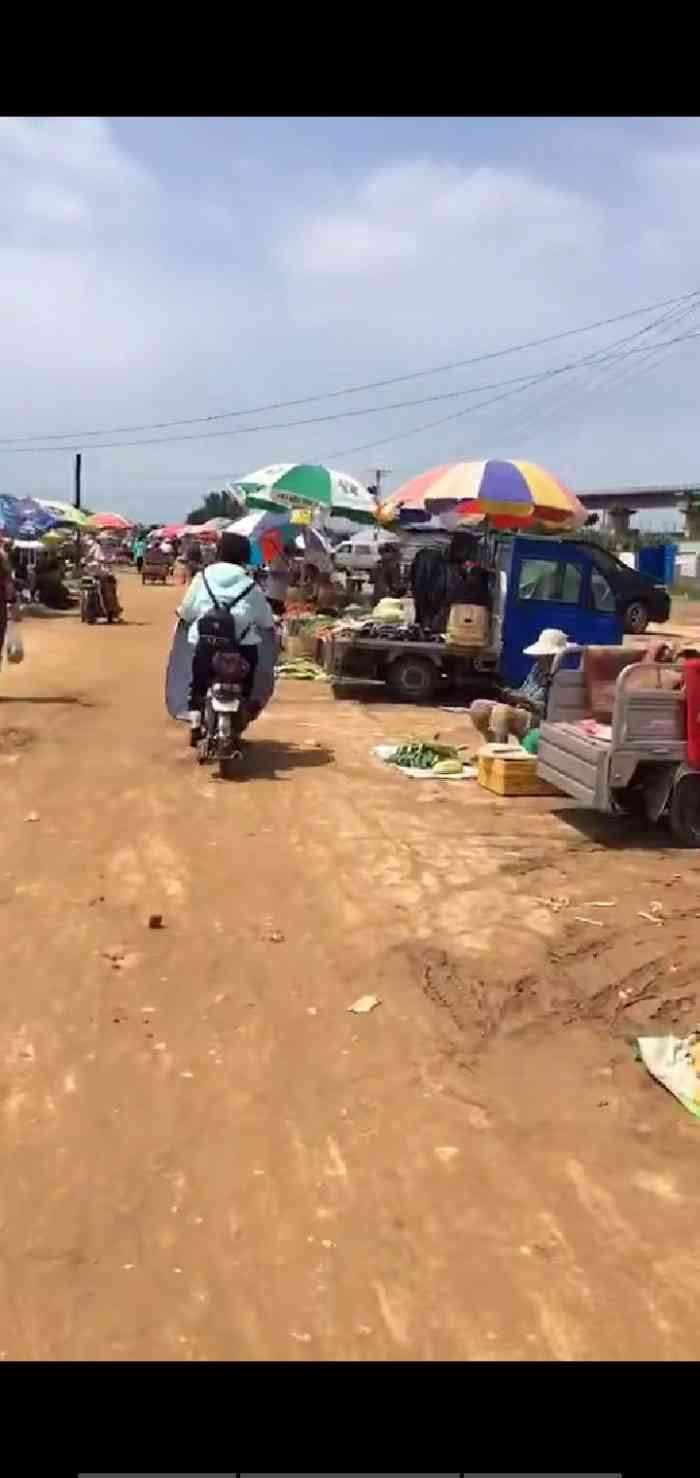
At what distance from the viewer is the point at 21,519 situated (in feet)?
102

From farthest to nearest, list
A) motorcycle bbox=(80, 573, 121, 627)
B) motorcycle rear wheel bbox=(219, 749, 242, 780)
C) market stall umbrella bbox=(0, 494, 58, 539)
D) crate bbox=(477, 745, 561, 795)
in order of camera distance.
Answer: market stall umbrella bbox=(0, 494, 58, 539)
motorcycle bbox=(80, 573, 121, 627)
motorcycle rear wheel bbox=(219, 749, 242, 780)
crate bbox=(477, 745, 561, 795)

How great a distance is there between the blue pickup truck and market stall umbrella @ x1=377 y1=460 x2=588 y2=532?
1327 mm

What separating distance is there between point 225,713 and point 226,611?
0.85 meters

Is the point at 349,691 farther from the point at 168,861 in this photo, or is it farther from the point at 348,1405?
the point at 348,1405

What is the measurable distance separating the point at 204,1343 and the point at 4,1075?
1.65m

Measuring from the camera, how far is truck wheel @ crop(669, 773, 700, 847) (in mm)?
7992

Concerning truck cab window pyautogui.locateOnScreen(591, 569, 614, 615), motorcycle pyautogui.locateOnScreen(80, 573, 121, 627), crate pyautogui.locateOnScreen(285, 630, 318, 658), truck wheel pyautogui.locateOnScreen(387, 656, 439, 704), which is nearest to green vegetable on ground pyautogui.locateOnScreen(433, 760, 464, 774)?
truck cab window pyautogui.locateOnScreen(591, 569, 614, 615)

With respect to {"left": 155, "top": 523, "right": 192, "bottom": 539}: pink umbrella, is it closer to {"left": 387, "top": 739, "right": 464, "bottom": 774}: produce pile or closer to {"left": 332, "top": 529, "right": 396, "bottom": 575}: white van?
{"left": 332, "top": 529, "right": 396, "bottom": 575}: white van

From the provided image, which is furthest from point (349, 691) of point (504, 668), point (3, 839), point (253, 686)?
point (3, 839)

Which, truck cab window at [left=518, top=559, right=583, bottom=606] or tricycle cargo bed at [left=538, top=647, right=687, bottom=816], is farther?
truck cab window at [left=518, top=559, right=583, bottom=606]

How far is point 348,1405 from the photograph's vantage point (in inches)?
110

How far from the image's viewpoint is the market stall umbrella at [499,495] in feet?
51.6

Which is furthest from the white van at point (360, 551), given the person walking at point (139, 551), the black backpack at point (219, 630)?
the person walking at point (139, 551)

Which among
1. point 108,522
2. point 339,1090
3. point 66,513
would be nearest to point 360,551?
point 66,513
